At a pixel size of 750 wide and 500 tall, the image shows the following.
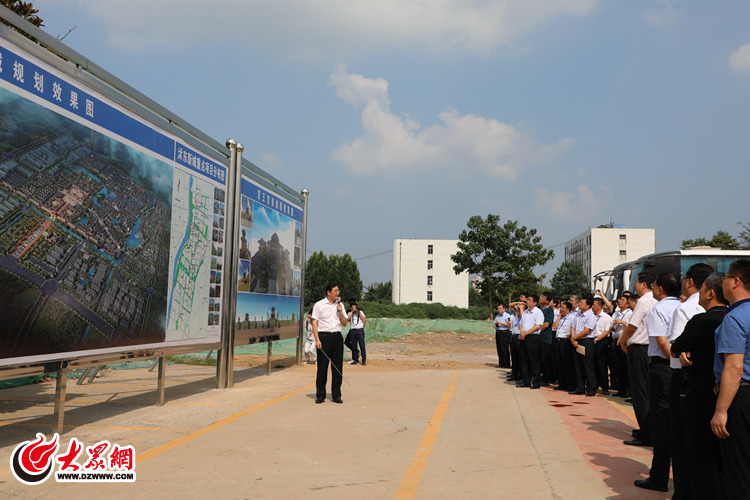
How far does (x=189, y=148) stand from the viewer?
31.6 ft

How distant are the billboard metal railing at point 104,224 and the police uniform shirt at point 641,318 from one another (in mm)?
6286

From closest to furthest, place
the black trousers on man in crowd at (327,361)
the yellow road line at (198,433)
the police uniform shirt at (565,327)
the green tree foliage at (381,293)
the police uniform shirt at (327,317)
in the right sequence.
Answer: the yellow road line at (198,433) < the black trousers on man in crowd at (327,361) < the police uniform shirt at (327,317) < the police uniform shirt at (565,327) < the green tree foliage at (381,293)

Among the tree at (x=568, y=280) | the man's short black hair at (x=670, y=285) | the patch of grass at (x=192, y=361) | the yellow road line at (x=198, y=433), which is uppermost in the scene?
the tree at (x=568, y=280)

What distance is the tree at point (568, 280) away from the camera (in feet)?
269

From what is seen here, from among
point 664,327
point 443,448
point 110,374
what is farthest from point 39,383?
point 664,327

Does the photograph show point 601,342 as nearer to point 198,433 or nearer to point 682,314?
point 682,314

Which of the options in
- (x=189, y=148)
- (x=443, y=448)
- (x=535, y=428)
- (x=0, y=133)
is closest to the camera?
(x=0, y=133)

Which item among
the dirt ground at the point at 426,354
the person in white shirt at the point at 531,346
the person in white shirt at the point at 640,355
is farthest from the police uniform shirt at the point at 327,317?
the dirt ground at the point at 426,354

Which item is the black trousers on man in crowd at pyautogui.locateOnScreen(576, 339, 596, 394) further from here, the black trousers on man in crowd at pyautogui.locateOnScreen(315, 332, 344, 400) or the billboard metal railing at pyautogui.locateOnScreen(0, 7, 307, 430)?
the billboard metal railing at pyautogui.locateOnScreen(0, 7, 307, 430)

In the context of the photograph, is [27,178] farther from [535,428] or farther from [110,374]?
[110,374]

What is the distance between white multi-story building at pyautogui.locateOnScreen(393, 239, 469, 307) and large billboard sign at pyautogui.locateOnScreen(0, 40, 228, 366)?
285 ft

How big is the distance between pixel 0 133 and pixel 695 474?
6.50 m

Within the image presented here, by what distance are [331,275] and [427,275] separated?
77.8ft

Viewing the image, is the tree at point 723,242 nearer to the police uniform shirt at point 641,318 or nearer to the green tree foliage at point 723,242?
the green tree foliage at point 723,242
